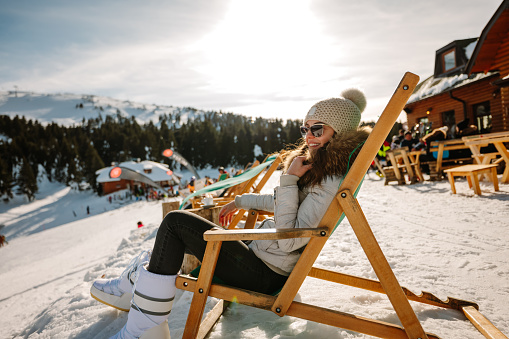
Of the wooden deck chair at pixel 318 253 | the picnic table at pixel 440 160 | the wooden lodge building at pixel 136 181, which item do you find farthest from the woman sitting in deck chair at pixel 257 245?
the wooden lodge building at pixel 136 181

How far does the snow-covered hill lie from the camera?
152 metres

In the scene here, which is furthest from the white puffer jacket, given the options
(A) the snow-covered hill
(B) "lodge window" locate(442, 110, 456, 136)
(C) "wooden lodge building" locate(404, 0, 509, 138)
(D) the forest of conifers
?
(A) the snow-covered hill

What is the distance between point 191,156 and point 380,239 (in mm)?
63222

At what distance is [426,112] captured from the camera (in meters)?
18.6

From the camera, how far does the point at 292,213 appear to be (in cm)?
162

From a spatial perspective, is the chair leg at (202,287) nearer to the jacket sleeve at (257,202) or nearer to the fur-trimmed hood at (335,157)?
the fur-trimmed hood at (335,157)

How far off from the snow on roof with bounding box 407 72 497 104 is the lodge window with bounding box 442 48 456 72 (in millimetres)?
640

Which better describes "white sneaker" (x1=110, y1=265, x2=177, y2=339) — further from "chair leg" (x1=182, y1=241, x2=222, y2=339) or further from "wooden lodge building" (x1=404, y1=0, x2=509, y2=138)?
"wooden lodge building" (x1=404, y1=0, x2=509, y2=138)

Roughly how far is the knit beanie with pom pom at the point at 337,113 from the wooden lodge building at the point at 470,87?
1012 centimetres

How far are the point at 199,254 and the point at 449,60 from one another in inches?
802

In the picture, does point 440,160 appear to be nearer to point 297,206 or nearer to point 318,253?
point 297,206

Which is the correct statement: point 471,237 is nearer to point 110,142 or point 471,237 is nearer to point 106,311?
point 106,311

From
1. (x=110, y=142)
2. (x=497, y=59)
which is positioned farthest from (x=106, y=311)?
(x=110, y=142)

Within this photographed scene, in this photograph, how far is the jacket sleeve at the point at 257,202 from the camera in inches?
90.8
